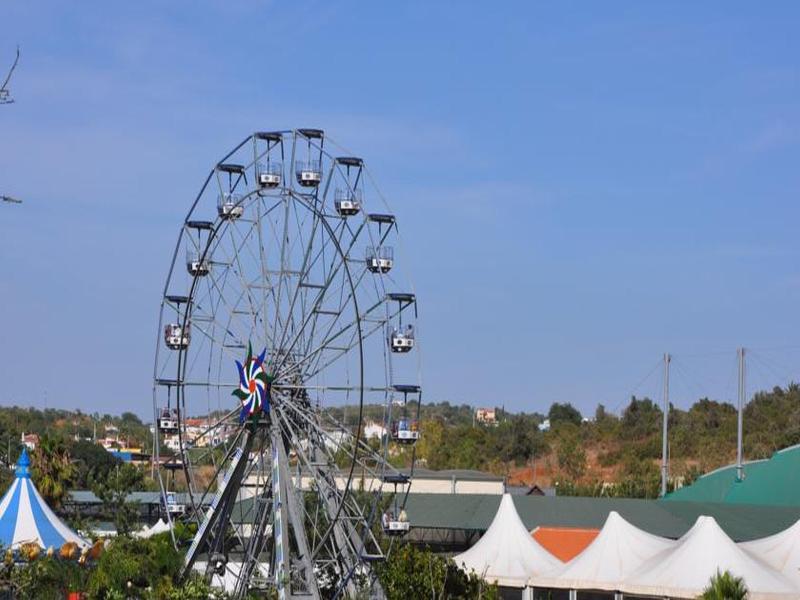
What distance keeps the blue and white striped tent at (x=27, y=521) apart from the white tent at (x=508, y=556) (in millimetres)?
13797

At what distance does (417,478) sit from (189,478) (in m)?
47.4

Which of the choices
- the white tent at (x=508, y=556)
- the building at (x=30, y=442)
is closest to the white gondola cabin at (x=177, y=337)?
the white tent at (x=508, y=556)

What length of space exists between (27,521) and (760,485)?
135ft

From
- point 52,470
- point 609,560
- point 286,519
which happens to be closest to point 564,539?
point 609,560

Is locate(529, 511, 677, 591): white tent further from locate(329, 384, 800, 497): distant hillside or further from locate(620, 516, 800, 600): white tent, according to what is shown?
locate(329, 384, 800, 497): distant hillside

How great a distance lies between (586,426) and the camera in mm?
153000

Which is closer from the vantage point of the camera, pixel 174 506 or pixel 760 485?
pixel 174 506

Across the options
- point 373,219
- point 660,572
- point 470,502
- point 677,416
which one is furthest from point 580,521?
point 677,416

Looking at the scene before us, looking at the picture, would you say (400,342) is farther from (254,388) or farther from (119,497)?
(119,497)

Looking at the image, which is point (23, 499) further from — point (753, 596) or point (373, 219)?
point (753, 596)

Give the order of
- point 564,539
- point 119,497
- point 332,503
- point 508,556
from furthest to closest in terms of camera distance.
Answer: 1. point 119,497
2. point 564,539
3. point 508,556
4. point 332,503

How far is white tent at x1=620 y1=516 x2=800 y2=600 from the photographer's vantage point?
46.2 metres

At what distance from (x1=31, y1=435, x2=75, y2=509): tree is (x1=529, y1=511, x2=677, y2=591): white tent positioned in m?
32.3

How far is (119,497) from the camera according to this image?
280 feet
